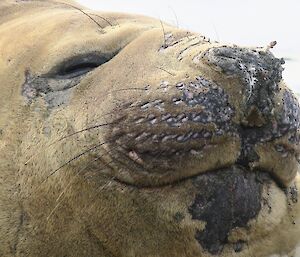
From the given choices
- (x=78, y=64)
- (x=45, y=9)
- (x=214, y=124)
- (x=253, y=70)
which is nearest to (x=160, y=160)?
(x=214, y=124)

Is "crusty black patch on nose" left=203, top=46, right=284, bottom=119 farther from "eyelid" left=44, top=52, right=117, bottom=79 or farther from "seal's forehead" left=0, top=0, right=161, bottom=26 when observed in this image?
"seal's forehead" left=0, top=0, right=161, bottom=26

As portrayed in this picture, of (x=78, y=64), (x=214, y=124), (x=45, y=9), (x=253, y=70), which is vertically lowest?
(x=45, y=9)

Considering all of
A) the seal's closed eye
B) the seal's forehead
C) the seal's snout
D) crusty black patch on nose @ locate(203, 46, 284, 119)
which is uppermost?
crusty black patch on nose @ locate(203, 46, 284, 119)

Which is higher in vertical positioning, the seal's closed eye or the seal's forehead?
the seal's closed eye

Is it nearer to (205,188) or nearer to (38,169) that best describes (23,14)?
(38,169)

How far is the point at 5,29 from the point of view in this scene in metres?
3.96

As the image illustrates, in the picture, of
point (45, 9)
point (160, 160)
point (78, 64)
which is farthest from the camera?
point (45, 9)

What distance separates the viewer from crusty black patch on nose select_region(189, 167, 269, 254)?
8.98ft

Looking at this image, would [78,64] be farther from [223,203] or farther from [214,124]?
[223,203]

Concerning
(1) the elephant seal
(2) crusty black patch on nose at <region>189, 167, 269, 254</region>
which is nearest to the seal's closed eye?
(1) the elephant seal

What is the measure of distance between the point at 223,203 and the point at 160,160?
0.97 feet

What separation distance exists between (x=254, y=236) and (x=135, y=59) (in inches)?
37.3

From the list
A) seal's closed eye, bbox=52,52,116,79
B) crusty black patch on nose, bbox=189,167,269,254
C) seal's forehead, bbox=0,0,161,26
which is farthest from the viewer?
seal's forehead, bbox=0,0,161,26

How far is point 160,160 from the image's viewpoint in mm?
2742
